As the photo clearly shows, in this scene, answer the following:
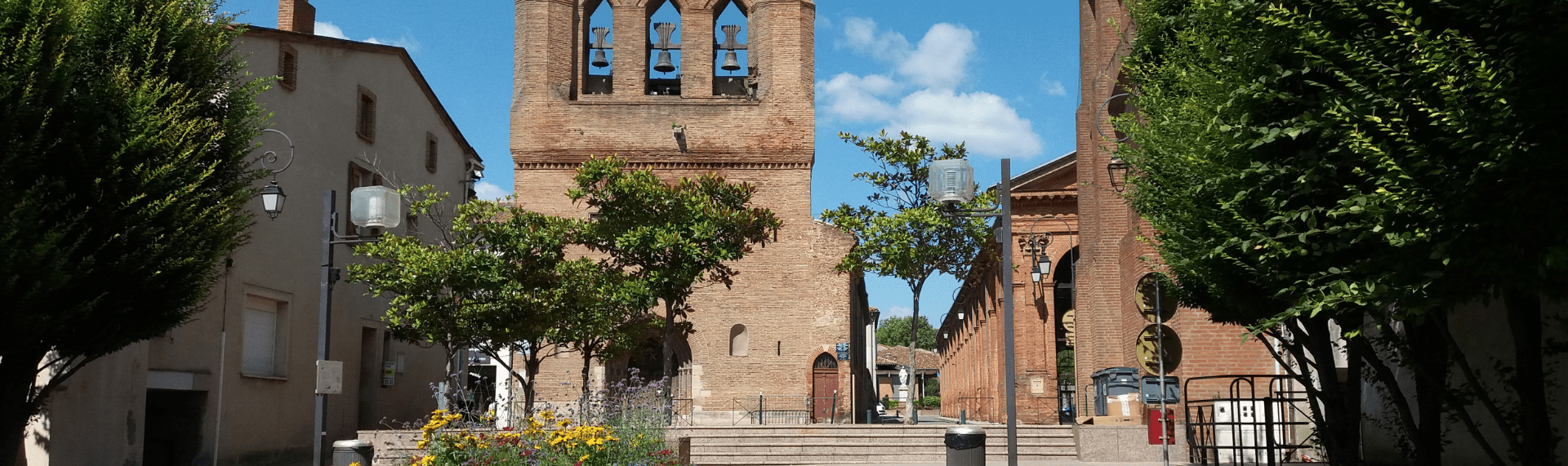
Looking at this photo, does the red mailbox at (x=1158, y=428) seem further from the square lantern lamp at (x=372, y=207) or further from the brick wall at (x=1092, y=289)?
the square lantern lamp at (x=372, y=207)

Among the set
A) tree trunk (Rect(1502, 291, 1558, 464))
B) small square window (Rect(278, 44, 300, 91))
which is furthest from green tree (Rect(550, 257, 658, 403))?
tree trunk (Rect(1502, 291, 1558, 464))

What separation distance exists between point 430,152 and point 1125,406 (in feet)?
56.8

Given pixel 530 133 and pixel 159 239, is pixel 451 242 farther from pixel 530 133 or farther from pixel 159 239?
pixel 159 239

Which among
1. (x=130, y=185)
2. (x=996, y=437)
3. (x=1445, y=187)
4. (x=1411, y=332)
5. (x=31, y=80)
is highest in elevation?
(x=31, y=80)

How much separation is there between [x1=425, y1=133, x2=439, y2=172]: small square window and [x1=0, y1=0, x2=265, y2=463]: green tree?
54.3 ft

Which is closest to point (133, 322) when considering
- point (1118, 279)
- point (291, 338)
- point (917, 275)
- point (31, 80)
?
point (31, 80)

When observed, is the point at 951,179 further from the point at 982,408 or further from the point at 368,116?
the point at 982,408

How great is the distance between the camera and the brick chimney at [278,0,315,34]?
23750mm

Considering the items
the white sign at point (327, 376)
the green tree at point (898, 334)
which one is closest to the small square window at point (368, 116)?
the white sign at point (327, 376)

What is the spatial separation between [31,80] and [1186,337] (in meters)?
15.6

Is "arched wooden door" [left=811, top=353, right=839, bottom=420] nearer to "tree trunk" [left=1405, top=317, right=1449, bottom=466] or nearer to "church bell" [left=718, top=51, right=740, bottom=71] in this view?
"church bell" [left=718, top=51, right=740, bottom=71]

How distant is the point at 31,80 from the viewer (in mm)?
10250

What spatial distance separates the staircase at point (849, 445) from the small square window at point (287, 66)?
929 cm

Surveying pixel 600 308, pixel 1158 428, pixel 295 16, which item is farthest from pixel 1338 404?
pixel 295 16
